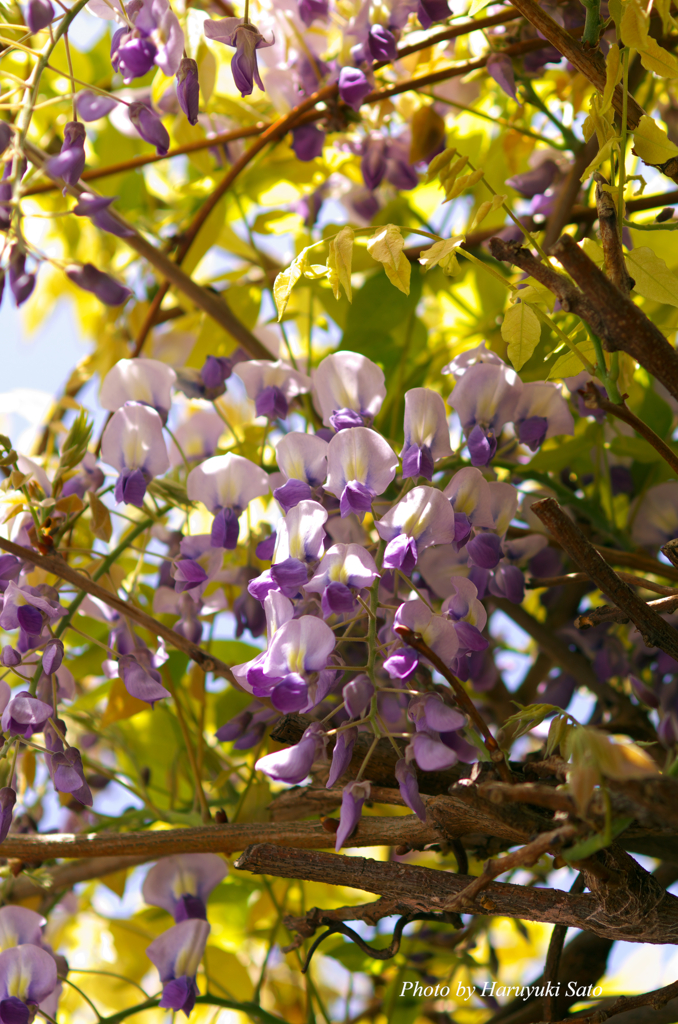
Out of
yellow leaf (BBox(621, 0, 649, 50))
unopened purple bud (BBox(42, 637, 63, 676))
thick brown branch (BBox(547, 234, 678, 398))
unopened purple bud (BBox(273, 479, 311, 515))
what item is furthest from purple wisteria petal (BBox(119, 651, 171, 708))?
yellow leaf (BBox(621, 0, 649, 50))

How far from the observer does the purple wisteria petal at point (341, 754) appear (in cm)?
46

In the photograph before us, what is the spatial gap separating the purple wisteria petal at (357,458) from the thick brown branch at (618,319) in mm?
163

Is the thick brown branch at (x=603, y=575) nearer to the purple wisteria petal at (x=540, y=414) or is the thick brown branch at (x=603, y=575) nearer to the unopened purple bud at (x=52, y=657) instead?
the purple wisteria petal at (x=540, y=414)

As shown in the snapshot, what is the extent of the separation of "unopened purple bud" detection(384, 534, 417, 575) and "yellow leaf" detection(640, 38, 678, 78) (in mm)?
275

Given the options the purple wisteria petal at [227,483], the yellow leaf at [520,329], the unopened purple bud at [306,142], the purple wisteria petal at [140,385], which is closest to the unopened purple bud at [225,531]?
the purple wisteria petal at [227,483]

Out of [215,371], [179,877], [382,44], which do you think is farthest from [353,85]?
[179,877]

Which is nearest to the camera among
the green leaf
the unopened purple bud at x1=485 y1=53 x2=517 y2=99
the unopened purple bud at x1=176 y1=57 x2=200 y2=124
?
the green leaf

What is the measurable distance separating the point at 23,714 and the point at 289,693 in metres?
0.17

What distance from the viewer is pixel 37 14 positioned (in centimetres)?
51

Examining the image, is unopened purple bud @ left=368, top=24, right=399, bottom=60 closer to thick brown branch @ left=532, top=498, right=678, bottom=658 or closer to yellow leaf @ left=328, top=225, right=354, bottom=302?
yellow leaf @ left=328, top=225, right=354, bottom=302

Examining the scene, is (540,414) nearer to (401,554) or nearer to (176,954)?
(401,554)

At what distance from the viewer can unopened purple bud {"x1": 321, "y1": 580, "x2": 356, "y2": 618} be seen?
45cm

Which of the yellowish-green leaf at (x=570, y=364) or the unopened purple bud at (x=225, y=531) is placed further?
the unopened purple bud at (x=225, y=531)

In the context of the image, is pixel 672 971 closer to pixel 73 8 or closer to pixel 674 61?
pixel 674 61
